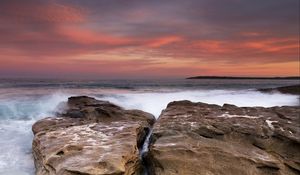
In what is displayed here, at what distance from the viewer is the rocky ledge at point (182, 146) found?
17.8 ft

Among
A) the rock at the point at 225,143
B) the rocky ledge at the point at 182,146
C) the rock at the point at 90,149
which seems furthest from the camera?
the rock at the point at 225,143

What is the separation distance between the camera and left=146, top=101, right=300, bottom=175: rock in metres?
5.59

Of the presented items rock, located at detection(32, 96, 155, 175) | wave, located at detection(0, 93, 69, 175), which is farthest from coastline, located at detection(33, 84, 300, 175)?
wave, located at detection(0, 93, 69, 175)

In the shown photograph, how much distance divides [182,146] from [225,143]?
98 centimetres

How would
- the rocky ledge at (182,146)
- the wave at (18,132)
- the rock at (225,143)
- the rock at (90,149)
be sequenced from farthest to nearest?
the wave at (18,132), the rock at (225,143), the rocky ledge at (182,146), the rock at (90,149)

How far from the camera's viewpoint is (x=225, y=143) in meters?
6.28

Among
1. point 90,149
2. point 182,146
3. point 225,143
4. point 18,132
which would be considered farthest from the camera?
point 18,132

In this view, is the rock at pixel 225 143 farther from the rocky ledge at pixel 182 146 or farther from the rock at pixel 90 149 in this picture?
the rock at pixel 90 149

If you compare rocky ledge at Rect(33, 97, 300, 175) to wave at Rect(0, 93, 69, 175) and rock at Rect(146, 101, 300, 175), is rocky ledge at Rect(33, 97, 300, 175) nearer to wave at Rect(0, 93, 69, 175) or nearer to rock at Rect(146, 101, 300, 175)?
rock at Rect(146, 101, 300, 175)

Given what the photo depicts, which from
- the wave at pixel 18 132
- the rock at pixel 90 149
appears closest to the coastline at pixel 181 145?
the rock at pixel 90 149

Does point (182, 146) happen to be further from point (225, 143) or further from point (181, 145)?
point (225, 143)

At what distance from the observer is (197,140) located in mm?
6238

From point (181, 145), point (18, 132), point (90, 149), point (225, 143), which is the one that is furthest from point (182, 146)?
point (18, 132)

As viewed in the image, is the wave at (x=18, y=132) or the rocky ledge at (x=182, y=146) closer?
the rocky ledge at (x=182, y=146)
